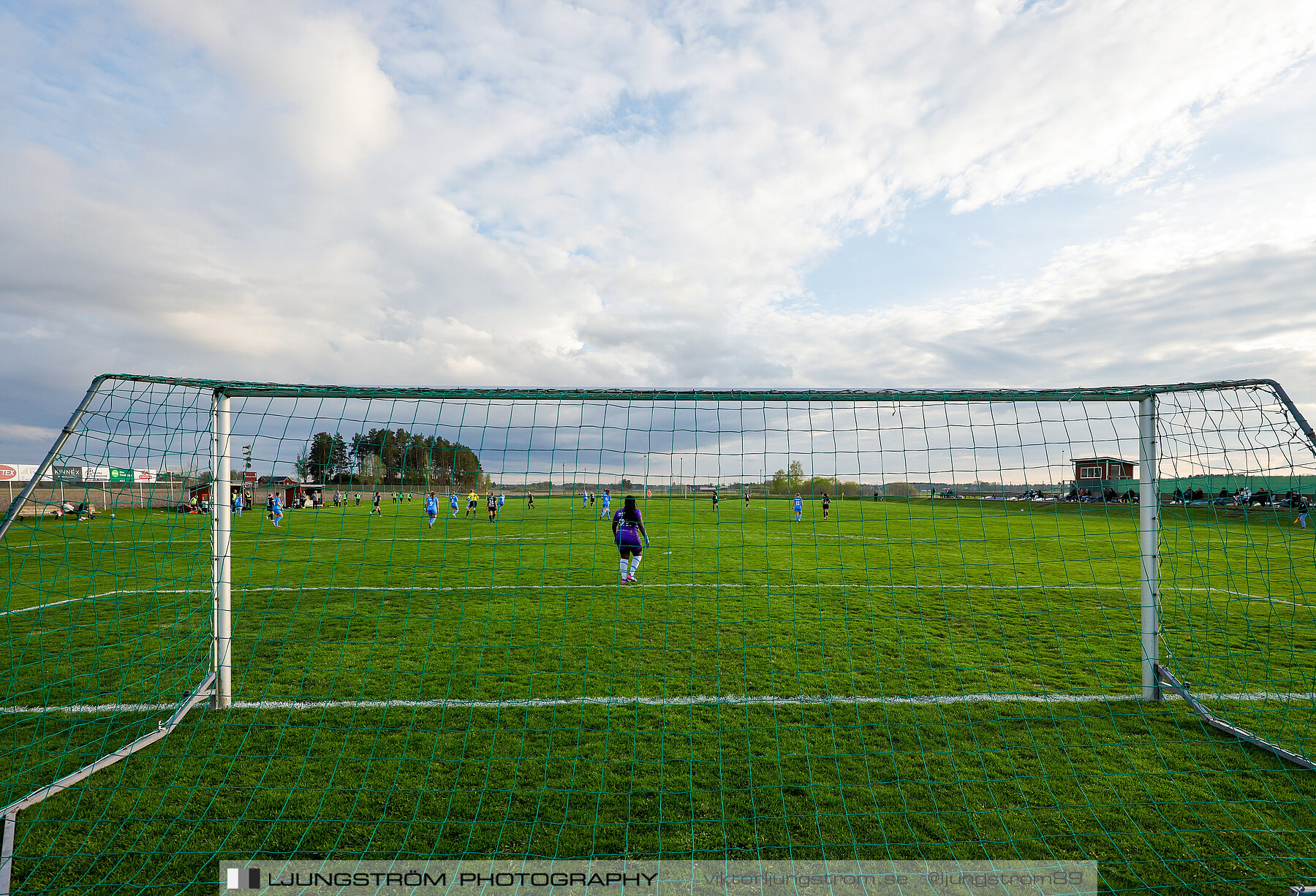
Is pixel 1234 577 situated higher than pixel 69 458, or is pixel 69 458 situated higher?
pixel 69 458

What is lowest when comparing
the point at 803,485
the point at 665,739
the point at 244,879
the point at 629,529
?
the point at 244,879

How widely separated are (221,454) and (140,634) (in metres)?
4.22

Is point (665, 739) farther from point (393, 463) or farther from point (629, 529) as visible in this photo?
point (629, 529)

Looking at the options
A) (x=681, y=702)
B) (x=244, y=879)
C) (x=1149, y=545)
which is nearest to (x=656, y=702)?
(x=681, y=702)

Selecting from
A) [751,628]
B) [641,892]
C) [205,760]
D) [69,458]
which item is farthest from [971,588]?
[69,458]

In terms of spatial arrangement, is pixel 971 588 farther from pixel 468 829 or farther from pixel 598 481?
pixel 468 829

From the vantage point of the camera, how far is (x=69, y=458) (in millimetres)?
3814

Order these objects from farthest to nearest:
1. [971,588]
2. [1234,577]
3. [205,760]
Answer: [1234,577]
[971,588]
[205,760]

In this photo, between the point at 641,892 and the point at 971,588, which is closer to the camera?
the point at 641,892

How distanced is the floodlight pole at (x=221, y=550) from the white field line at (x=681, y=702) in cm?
26

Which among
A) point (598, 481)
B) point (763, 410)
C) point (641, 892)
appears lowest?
point (641, 892)

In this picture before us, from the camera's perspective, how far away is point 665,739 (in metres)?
3.93

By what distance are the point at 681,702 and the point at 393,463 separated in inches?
158

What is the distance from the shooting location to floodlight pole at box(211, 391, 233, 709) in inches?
169
